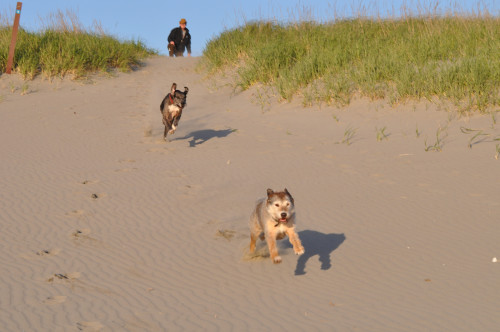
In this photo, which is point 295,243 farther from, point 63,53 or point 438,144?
point 63,53

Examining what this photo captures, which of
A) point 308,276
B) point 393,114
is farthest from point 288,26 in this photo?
point 308,276

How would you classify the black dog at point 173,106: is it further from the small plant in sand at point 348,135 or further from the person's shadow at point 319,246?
the person's shadow at point 319,246

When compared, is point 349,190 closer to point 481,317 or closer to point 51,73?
point 481,317

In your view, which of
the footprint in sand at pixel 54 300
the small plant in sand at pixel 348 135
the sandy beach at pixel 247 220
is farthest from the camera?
the small plant in sand at pixel 348 135

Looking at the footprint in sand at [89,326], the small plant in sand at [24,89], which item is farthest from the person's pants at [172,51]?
the footprint in sand at [89,326]

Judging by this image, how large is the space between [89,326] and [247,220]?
3.29 m

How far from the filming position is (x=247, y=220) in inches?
316

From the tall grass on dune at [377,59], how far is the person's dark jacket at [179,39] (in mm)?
5846

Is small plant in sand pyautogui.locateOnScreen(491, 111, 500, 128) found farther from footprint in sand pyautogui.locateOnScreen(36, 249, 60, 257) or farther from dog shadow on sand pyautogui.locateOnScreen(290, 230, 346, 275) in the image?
footprint in sand pyautogui.locateOnScreen(36, 249, 60, 257)

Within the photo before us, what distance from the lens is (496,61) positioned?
1306 cm

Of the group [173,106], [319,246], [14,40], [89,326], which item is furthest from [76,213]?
[14,40]

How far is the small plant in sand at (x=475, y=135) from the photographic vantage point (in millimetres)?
11000

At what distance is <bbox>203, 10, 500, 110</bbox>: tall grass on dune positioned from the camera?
13180 mm

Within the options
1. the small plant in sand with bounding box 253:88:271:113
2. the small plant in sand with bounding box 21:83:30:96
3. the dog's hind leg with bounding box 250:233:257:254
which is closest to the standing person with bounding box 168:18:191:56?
the small plant in sand with bounding box 21:83:30:96
